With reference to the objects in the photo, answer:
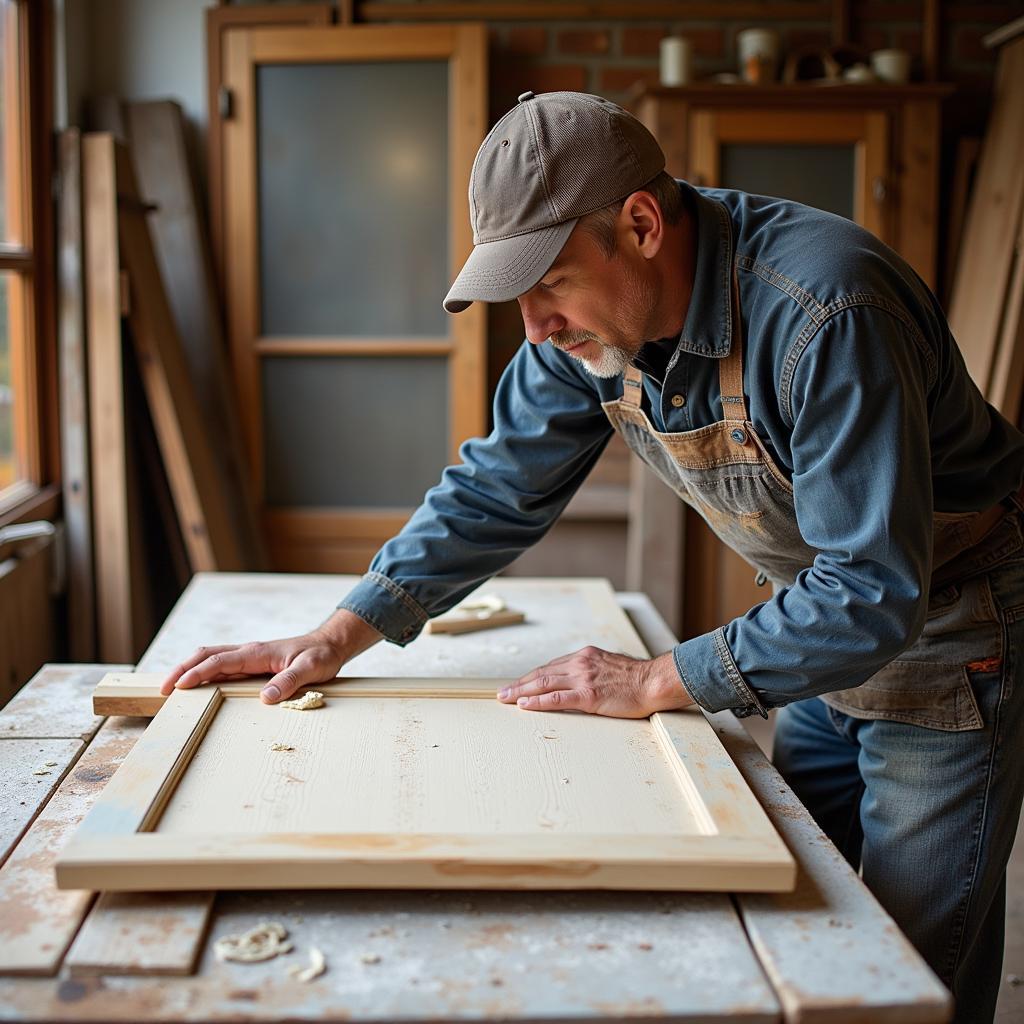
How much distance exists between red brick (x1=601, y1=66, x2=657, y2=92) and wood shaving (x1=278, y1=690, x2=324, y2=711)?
2965mm

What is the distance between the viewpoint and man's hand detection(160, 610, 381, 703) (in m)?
1.54

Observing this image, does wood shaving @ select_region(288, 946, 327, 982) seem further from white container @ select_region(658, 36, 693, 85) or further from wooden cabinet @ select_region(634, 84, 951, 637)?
white container @ select_region(658, 36, 693, 85)

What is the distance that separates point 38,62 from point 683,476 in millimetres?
2669

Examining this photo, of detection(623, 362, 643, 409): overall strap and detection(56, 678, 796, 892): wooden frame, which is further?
detection(623, 362, 643, 409): overall strap

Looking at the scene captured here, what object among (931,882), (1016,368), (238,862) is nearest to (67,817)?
(238,862)

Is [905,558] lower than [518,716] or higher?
higher

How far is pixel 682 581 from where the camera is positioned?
149 inches

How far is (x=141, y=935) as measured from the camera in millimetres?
1037

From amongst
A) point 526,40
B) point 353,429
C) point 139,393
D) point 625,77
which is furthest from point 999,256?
point 139,393

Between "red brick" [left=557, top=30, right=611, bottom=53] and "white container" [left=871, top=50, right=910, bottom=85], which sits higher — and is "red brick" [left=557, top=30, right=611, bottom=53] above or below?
above

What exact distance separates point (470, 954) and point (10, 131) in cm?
297

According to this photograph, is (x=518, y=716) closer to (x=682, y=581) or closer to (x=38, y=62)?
(x=682, y=581)

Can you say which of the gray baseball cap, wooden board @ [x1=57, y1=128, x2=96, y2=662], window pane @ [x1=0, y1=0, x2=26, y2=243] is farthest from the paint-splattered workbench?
window pane @ [x1=0, y1=0, x2=26, y2=243]

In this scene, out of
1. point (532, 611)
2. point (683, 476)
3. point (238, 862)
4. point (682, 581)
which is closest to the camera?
point (238, 862)
